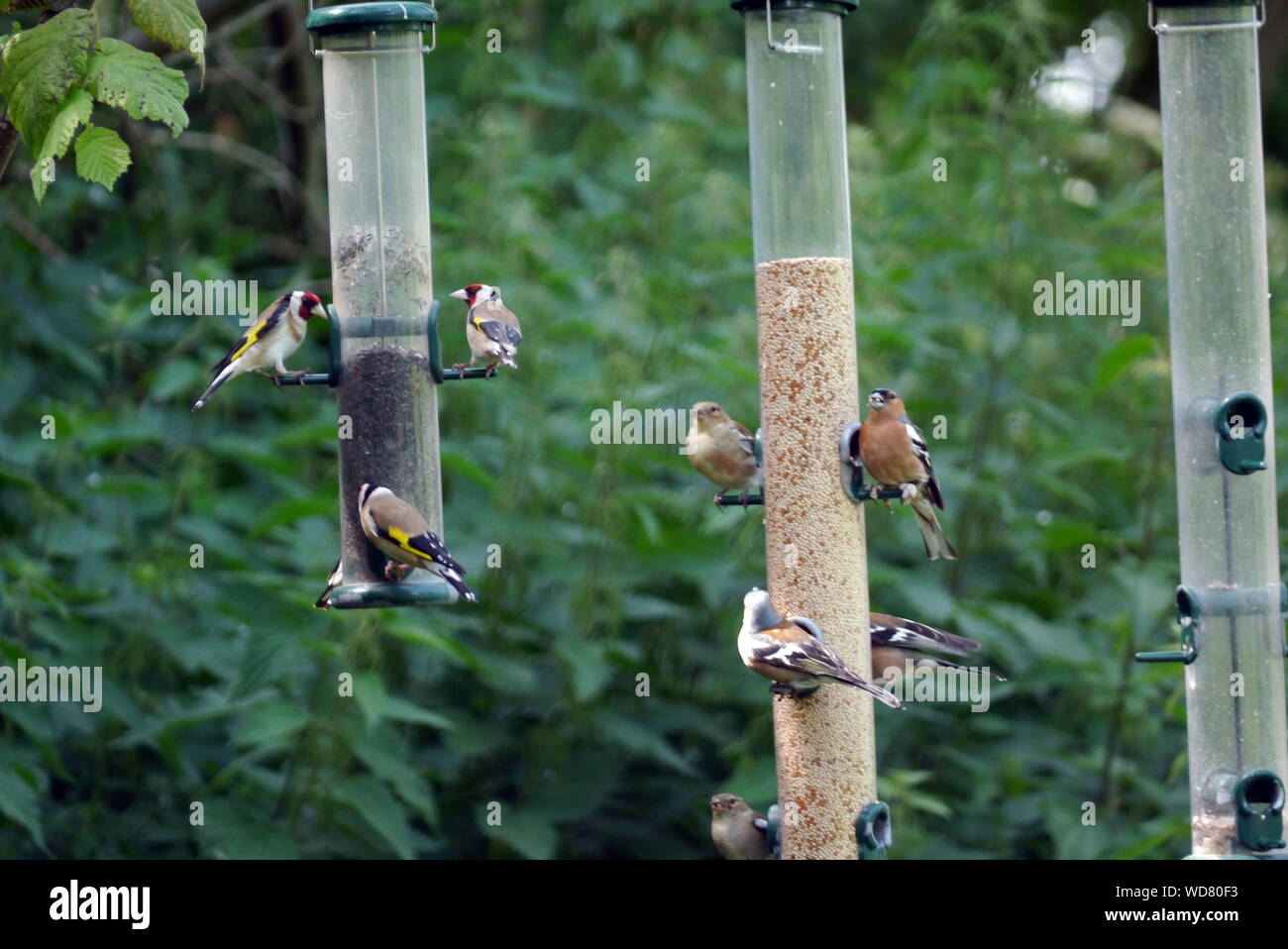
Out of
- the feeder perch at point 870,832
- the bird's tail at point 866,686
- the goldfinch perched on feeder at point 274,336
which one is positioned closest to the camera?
the bird's tail at point 866,686

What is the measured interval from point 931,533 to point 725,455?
3.03 ft

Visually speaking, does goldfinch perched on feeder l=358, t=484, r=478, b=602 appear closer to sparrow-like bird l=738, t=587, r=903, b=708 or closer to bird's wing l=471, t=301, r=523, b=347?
bird's wing l=471, t=301, r=523, b=347

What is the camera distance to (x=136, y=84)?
4203mm

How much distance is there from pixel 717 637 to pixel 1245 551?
3.56 metres

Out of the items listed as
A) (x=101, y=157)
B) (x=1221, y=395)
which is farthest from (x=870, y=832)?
(x=101, y=157)

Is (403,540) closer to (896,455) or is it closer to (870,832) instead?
(896,455)

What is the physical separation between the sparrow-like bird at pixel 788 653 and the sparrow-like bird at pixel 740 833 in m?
0.82

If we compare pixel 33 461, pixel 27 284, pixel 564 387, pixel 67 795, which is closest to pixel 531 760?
pixel 564 387

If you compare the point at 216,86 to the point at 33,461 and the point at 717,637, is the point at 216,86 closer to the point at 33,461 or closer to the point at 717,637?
the point at 33,461

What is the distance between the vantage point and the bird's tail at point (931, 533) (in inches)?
243

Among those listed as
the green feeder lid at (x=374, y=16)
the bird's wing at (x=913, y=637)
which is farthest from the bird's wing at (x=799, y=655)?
the green feeder lid at (x=374, y=16)

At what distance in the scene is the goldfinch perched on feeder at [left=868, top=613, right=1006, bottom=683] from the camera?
572 centimetres

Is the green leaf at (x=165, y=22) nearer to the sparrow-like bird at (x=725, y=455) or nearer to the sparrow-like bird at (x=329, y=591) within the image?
the sparrow-like bird at (x=329, y=591)

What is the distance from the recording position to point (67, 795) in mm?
8461
